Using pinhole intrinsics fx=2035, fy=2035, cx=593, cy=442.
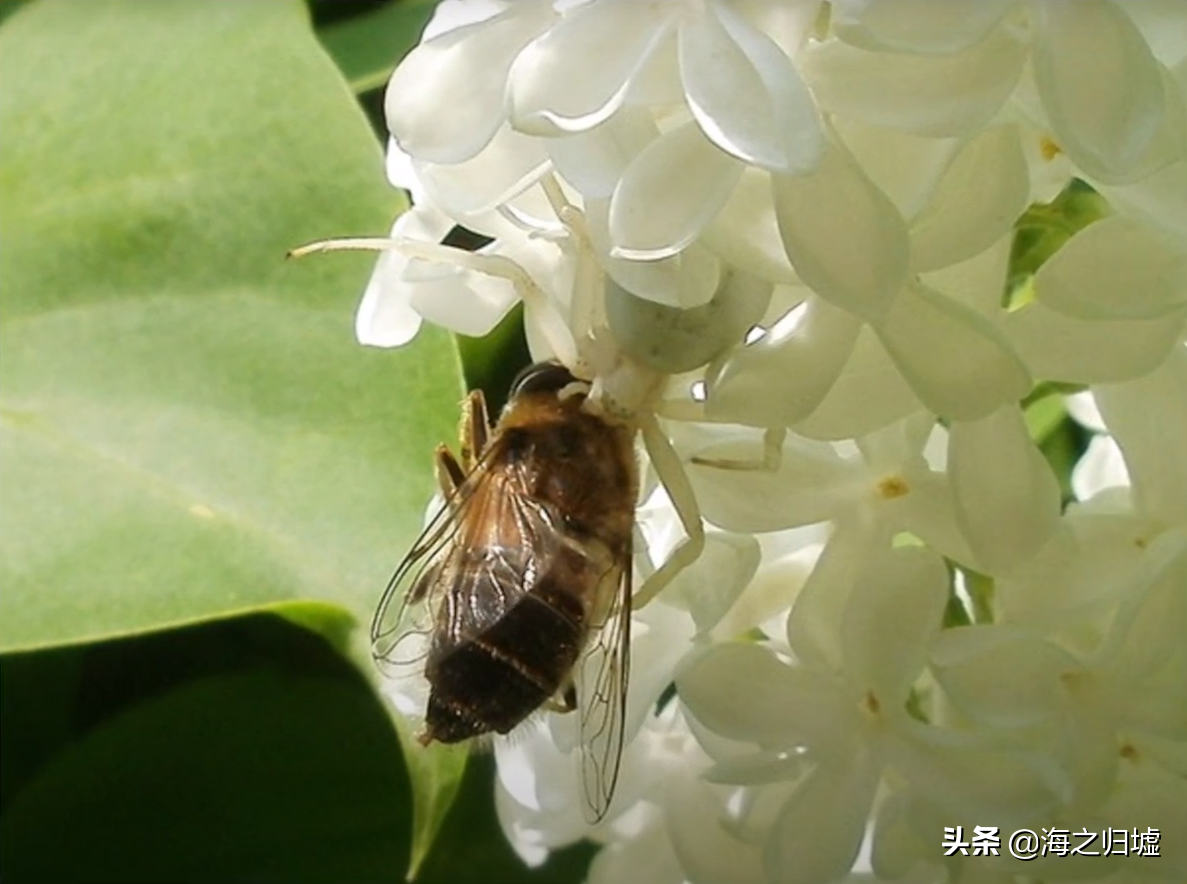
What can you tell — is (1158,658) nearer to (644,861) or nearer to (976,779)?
(976,779)

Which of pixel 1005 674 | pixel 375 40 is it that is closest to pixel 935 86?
pixel 1005 674


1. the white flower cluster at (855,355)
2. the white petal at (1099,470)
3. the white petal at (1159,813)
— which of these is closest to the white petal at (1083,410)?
the white petal at (1099,470)

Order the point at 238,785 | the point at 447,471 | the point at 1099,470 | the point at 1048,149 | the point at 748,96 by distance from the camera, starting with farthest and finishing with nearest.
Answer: the point at 238,785, the point at 1099,470, the point at 447,471, the point at 1048,149, the point at 748,96

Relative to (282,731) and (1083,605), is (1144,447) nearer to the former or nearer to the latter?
(1083,605)

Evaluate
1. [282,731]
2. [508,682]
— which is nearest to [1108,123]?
[508,682]

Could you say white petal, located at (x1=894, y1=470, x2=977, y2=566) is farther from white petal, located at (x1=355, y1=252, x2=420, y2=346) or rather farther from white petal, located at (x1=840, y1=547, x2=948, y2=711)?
white petal, located at (x1=355, y1=252, x2=420, y2=346)

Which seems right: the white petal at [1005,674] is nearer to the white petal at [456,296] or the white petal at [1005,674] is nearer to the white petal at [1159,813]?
the white petal at [1159,813]

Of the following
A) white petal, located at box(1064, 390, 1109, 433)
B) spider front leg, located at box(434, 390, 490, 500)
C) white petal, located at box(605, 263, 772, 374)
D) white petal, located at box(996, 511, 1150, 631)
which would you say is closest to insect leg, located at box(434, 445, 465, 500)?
spider front leg, located at box(434, 390, 490, 500)
